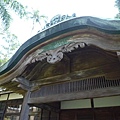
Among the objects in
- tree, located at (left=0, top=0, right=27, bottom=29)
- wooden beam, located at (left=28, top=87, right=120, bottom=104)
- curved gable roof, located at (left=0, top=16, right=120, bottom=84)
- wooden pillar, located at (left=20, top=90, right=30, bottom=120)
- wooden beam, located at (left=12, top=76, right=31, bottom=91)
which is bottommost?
wooden pillar, located at (left=20, top=90, right=30, bottom=120)

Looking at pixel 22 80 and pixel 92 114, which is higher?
pixel 22 80

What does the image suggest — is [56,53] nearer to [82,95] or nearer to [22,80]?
[82,95]

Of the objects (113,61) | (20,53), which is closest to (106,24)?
(113,61)

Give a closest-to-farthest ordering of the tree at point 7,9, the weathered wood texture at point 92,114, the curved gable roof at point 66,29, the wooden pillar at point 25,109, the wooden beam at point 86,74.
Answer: the curved gable roof at point 66,29 < the wooden beam at point 86,74 < the wooden pillar at point 25,109 < the weathered wood texture at point 92,114 < the tree at point 7,9

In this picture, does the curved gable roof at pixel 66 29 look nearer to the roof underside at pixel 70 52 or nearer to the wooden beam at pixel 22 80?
the roof underside at pixel 70 52

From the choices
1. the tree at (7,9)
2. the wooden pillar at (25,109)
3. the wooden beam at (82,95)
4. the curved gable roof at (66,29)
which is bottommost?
the wooden pillar at (25,109)

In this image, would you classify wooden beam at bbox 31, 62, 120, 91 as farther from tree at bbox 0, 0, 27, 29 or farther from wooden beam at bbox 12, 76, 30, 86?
tree at bbox 0, 0, 27, 29

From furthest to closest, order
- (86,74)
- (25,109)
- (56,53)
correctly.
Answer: (25,109)
(86,74)
(56,53)

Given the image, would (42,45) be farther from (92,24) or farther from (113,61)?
(113,61)

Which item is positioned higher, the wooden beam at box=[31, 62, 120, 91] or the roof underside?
the roof underside

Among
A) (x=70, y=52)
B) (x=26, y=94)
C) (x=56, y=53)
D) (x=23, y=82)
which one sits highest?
(x=70, y=52)

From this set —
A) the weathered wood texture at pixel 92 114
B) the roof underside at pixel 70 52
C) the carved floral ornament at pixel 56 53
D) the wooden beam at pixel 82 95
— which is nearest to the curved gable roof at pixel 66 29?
the roof underside at pixel 70 52

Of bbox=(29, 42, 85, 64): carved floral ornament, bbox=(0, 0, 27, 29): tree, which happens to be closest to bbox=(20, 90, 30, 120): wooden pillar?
bbox=(29, 42, 85, 64): carved floral ornament

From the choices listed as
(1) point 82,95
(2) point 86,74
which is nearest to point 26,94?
(1) point 82,95
